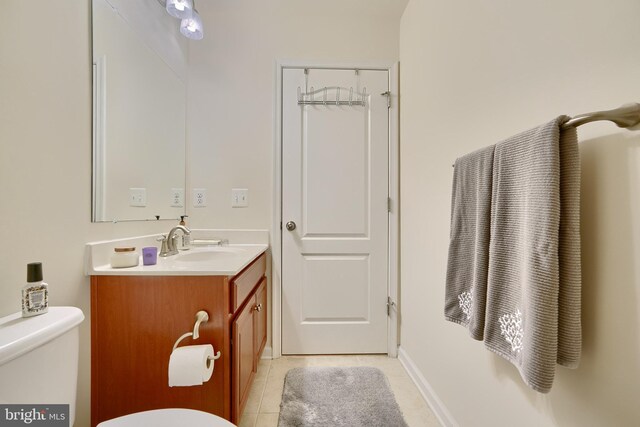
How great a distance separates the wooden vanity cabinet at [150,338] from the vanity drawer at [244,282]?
1.1 inches

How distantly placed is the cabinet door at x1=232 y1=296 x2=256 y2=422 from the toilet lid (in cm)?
26

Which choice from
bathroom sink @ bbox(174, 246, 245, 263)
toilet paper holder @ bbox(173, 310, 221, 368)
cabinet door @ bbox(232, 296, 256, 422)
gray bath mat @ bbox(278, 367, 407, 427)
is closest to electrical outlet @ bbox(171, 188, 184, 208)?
bathroom sink @ bbox(174, 246, 245, 263)

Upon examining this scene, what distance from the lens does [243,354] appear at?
119cm

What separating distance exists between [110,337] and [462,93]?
1774 millimetres

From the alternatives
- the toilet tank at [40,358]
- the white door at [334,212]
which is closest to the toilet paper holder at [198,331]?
the toilet tank at [40,358]

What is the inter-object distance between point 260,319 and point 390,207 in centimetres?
115

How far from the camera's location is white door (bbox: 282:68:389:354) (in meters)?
1.82

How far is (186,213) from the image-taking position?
1.80m

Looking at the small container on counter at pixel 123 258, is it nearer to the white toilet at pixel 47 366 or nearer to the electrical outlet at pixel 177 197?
the white toilet at pixel 47 366

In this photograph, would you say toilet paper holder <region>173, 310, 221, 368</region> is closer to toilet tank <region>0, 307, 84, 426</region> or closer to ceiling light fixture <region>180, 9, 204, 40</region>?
toilet tank <region>0, 307, 84, 426</region>

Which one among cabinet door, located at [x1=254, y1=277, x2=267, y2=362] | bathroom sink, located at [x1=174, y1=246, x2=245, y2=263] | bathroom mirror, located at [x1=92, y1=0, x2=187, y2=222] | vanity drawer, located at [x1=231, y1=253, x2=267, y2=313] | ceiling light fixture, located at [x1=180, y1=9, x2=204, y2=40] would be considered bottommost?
cabinet door, located at [x1=254, y1=277, x2=267, y2=362]

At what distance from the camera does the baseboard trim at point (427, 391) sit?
121cm

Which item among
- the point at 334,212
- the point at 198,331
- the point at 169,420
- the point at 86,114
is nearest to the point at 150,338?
the point at 198,331

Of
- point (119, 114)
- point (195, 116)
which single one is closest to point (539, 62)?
point (119, 114)
